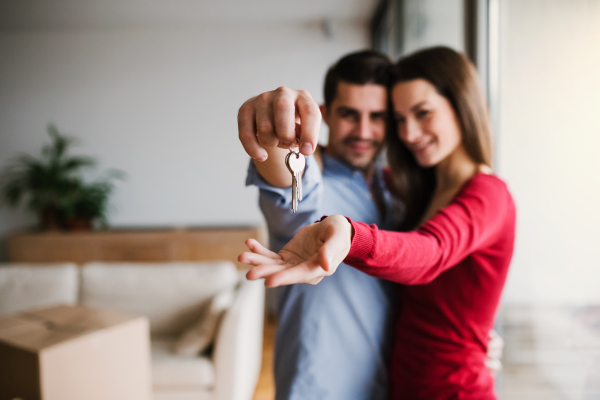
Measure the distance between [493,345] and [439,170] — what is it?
381 millimetres

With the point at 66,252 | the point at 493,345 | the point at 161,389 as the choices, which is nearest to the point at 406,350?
the point at 493,345

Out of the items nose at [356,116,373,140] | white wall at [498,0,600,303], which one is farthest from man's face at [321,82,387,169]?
white wall at [498,0,600,303]

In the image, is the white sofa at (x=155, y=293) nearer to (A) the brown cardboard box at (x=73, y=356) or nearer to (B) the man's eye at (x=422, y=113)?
(A) the brown cardboard box at (x=73, y=356)

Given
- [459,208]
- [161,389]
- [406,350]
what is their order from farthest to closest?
[161,389]
[406,350]
[459,208]

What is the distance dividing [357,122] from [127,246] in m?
2.40

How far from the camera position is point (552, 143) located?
81 cm

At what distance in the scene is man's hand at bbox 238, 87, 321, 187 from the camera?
29 centimetres

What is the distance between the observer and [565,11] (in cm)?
73

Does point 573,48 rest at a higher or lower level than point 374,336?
higher

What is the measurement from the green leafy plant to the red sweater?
2.70 meters

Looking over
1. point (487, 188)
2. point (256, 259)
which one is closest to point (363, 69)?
point (487, 188)

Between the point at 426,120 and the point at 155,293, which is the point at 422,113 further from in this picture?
the point at 155,293

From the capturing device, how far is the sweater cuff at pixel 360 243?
0.38 metres

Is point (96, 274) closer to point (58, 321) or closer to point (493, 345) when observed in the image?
point (58, 321)
